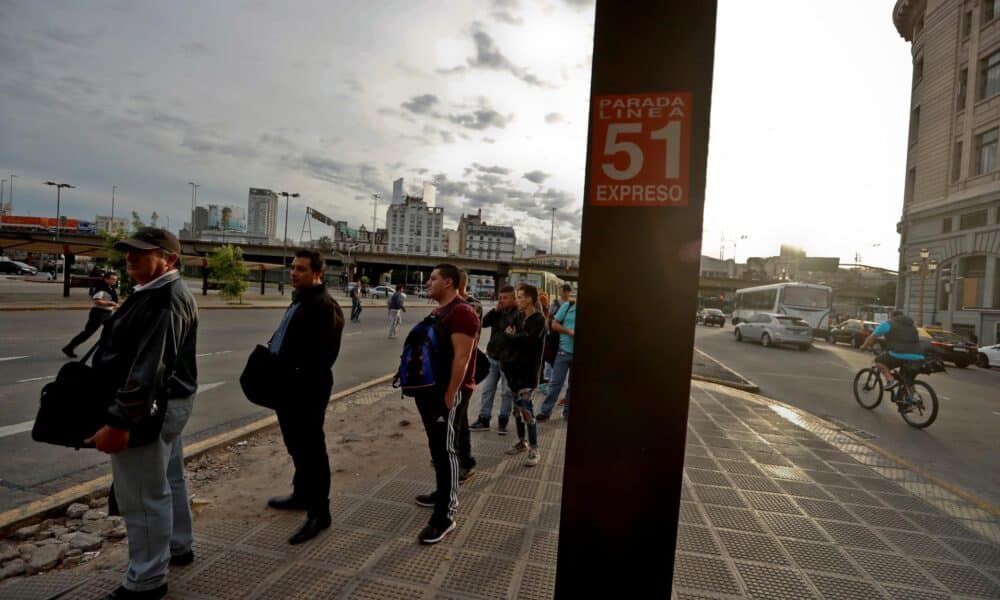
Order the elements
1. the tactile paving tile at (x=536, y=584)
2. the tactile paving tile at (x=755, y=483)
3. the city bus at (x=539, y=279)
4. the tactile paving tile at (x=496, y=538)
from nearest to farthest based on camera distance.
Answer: the tactile paving tile at (x=536, y=584) → the tactile paving tile at (x=496, y=538) → the tactile paving tile at (x=755, y=483) → the city bus at (x=539, y=279)

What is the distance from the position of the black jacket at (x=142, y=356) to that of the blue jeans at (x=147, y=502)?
0.12 metres

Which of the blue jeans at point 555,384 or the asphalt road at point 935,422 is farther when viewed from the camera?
the blue jeans at point 555,384

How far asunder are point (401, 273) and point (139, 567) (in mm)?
106463

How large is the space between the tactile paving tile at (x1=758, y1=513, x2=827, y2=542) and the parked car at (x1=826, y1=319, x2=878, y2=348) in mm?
26313

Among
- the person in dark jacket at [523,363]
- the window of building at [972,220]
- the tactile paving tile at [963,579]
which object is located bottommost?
the tactile paving tile at [963,579]

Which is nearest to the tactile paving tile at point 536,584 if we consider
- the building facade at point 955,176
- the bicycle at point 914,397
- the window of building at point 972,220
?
the bicycle at point 914,397

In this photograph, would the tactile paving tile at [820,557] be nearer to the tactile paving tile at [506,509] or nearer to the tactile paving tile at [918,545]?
the tactile paving tile at [918,545]

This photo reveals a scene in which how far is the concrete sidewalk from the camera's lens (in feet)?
8.89

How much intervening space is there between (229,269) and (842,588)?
30682 mm

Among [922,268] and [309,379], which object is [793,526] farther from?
[922,268]

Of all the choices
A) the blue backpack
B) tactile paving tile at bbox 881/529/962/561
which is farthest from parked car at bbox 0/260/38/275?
tactile paving tile at bbox 881/529/962/561

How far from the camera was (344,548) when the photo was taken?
9.96 feet

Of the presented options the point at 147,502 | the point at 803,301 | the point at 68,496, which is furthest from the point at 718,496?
the point at 803,301

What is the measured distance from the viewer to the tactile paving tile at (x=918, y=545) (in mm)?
3293
